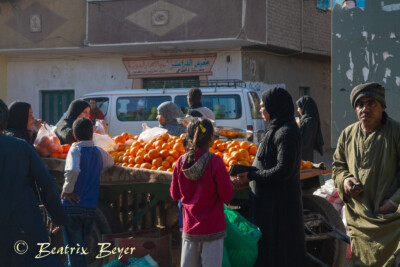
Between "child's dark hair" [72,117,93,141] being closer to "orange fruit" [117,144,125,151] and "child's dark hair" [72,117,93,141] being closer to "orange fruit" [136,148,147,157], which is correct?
"orange fruit" [136,148,147,157]

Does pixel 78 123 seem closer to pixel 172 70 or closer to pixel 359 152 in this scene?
pixel 359 152

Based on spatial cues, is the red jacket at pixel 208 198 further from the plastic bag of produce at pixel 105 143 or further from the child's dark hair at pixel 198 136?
the plastic bag of produce at pixel 105 143

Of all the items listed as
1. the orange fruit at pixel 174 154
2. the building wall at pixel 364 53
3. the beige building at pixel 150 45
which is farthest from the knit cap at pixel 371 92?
the beige building at pixel 150 45

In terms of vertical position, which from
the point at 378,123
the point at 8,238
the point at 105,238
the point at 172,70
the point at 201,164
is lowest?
the point at 105,238

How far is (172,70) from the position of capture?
731 inches

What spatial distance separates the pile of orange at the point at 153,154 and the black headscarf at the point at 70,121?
0.58 metres

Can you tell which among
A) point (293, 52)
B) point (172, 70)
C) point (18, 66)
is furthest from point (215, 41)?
point (18, 66)

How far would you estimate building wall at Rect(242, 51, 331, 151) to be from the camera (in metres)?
18.2

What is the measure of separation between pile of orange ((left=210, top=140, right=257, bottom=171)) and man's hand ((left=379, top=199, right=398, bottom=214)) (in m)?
1.80

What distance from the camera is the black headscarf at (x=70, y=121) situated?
6816 millimetres

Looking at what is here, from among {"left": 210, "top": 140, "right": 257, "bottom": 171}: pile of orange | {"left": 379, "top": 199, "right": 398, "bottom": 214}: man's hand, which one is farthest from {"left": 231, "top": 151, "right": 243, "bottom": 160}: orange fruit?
{"left": 379, "top": 199, "right": 398, "bottom": 214}: man's hand

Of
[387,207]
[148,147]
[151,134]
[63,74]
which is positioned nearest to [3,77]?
[63,74]

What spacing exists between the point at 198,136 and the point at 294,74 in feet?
53.7

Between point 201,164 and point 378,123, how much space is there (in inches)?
50.4
